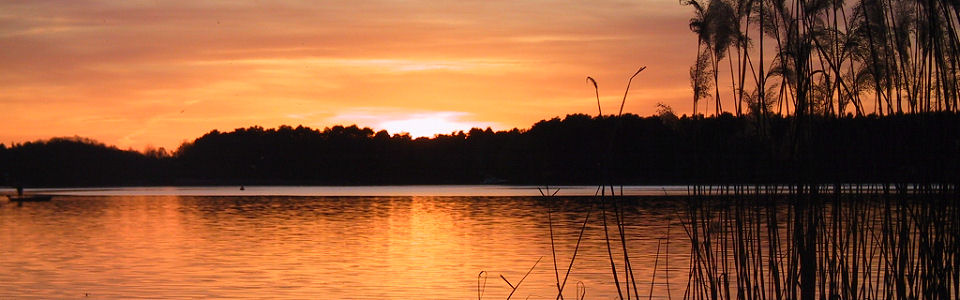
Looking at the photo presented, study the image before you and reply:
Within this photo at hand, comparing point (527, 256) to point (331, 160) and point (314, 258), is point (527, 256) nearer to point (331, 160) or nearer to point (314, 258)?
point (314, 258)

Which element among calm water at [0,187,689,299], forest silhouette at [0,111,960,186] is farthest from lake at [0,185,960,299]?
forest silhouette at [0,111,960,186]

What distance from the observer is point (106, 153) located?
13262 cm

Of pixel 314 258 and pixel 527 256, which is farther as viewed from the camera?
pixel 527 256

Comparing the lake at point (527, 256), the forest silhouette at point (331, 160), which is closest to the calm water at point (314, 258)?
the lake at point (527, 256)

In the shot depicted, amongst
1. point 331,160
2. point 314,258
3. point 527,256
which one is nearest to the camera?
point 314,258

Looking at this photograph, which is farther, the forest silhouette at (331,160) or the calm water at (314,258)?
the forest silhouette at (331,160)

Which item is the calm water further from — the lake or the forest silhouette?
the forest silhouette

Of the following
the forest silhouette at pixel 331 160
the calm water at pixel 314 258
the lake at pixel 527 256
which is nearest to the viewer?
the lake at pixel 527 256

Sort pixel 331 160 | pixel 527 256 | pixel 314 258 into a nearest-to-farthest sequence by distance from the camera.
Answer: pixel 314 258 < pixel 527 256 < pixel 331 160

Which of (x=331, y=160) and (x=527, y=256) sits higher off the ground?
(x=331, y=160)

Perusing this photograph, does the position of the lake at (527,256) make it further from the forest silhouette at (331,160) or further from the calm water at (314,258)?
the forest silhouette at (331,160)

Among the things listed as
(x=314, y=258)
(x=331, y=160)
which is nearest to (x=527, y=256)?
(x=314, y=258)

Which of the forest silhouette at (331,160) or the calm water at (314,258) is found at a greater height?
the forest silhouette at (331,160)

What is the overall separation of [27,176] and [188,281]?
399 ft
